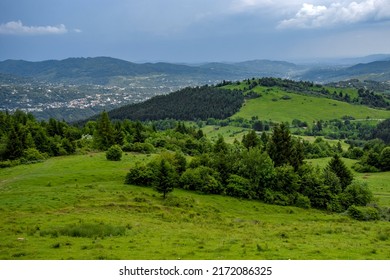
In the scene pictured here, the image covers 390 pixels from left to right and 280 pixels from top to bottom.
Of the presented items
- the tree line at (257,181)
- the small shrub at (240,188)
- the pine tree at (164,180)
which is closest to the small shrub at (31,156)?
the tree line at (257,181)

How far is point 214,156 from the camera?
73625 millimetres

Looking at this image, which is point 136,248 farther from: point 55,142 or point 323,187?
point 55,142

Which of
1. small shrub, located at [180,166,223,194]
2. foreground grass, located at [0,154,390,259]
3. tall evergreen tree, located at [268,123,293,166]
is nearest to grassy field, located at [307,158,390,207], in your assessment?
foreground grass, located at [0,154,390,259]

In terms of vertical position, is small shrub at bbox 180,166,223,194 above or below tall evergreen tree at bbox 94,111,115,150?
below

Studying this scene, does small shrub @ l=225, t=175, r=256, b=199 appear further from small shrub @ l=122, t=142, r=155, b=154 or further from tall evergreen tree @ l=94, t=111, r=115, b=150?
tall evergreen tree @ l=94, t=111, r=115, b=150

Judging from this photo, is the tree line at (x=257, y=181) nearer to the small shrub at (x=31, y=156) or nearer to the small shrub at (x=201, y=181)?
the small shrub at (x=201, y=181)

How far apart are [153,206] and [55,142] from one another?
162 feet

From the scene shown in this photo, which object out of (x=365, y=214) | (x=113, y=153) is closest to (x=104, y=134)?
(x=113, y=153)

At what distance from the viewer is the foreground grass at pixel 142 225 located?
2568cm

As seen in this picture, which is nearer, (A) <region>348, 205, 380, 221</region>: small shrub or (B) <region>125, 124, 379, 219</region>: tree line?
(A) <region>348, 205, 380, 221</region>: small shrub

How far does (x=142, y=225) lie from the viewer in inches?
1496

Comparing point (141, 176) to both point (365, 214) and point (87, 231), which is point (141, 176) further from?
point (365, 214)

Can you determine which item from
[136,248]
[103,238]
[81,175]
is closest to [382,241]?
[136,248]

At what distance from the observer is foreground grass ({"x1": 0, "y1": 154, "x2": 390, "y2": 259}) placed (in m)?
25.7
